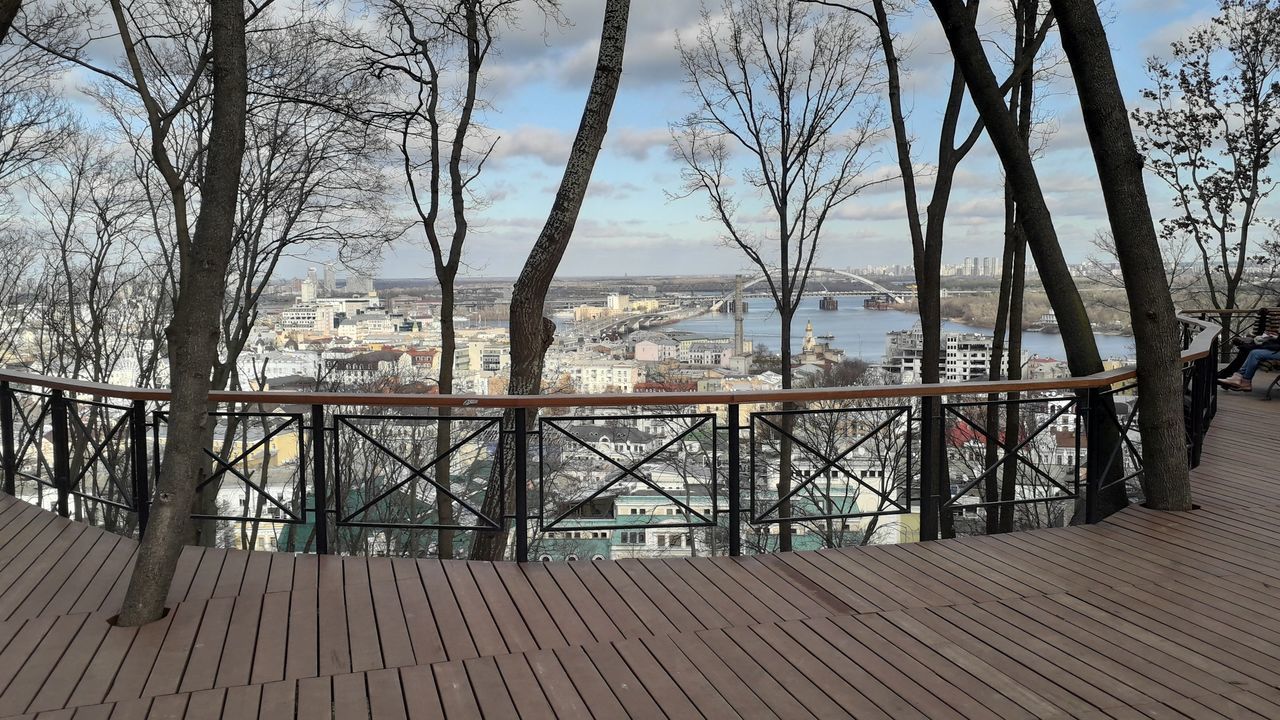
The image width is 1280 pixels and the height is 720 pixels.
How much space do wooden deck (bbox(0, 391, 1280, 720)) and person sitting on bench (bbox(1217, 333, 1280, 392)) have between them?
198 inches

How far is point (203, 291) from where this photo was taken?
10.3 ft

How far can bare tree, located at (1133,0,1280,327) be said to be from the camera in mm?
11039

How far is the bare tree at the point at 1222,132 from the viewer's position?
36.2 feet

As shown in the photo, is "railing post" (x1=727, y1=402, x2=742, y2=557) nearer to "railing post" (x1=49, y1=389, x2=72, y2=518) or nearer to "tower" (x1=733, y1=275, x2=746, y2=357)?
"railing post" (x1=49, y1=389, x2=72, y2=518)

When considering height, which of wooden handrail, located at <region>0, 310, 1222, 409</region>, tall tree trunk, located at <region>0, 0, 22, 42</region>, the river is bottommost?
wooden handrail, located at <region>0, 310, 1222, 409</region>

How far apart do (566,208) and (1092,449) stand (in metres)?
3.54

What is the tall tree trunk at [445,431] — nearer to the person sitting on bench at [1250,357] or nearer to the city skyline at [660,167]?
the city skyline at [660,167]

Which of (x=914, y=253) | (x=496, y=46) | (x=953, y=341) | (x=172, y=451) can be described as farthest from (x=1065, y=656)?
(x=496, y=46)

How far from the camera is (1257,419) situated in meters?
7.14

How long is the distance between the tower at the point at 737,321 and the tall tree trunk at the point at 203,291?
930 centimetres

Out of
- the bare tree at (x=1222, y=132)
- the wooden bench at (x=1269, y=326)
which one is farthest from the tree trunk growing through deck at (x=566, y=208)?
the bare tree at (x=1222, y=132)

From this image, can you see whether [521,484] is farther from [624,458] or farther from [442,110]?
[442,110]

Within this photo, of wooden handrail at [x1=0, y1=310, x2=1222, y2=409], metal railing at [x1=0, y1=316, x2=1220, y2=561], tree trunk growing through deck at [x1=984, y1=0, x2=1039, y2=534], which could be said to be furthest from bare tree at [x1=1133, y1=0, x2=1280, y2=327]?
wooden handrail at [x1=0, y1=310, x2=1222, y2=409]

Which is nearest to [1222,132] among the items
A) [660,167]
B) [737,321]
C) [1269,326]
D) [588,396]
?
[1269,326]
